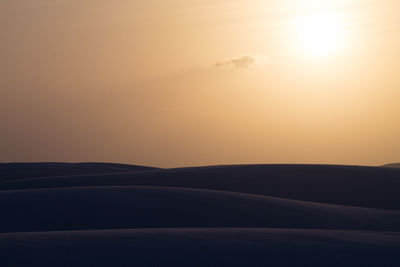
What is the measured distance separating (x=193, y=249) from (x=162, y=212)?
24.8 feet

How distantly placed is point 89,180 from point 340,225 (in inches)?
646

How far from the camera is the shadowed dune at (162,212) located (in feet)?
61.5

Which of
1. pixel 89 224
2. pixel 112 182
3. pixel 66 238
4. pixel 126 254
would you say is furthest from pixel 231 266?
pixel 112 182

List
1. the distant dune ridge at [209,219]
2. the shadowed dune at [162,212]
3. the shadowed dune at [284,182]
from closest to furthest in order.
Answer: the distant dune ridge at [209,219] < the shadowed dune at [162,212] < the shadowed dune at [284,182]

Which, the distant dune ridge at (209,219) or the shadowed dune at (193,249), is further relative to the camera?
the distant dune ridge at (209,219)

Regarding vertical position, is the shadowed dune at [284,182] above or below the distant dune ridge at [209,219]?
above

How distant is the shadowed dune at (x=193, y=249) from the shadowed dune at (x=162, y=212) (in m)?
4.94

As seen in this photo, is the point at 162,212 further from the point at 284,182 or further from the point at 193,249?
the point at 284,182

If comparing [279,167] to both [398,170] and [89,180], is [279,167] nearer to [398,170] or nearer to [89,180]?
[398,170]

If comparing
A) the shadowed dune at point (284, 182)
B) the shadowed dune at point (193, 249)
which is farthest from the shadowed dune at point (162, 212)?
the shadowed dune at point (284, 182)

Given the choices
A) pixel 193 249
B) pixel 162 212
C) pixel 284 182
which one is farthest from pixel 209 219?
pixel 284 182

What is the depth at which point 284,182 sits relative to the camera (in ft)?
105

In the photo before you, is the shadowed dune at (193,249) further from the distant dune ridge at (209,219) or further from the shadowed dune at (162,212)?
the shadowed dune at (162,212)

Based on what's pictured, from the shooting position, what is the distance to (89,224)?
1845 cm
